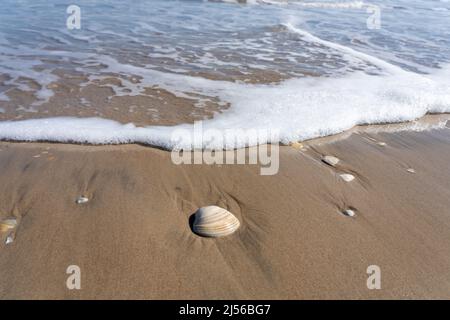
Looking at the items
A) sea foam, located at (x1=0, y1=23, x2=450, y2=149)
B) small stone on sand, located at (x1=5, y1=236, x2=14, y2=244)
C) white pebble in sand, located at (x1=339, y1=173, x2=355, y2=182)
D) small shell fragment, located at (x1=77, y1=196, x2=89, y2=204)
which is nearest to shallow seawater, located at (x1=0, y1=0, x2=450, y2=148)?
sea foam, located at (x1=0, y1=23, x2=450, y2=149)

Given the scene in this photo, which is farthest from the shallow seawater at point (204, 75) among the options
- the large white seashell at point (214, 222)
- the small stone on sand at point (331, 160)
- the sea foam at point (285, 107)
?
the large white seashell at point (214, 222)

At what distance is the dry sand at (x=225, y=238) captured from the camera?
1978mm

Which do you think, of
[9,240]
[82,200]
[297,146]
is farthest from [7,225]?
[297,146]

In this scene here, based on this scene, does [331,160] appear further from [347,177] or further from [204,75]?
[204,75]

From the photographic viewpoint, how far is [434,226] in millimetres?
2494

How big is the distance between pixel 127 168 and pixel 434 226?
2287 millimetres

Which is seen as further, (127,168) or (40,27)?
(40,27)

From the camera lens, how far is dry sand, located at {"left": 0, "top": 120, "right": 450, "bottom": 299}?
1978 mm

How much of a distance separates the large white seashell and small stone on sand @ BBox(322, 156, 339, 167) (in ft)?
3.90

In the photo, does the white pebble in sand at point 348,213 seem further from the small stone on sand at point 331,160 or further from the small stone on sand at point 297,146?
the small stone on sand at point 297,146

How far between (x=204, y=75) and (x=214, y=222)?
3.27m

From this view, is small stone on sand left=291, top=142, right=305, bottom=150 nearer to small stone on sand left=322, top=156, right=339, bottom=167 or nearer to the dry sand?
the dry sand
